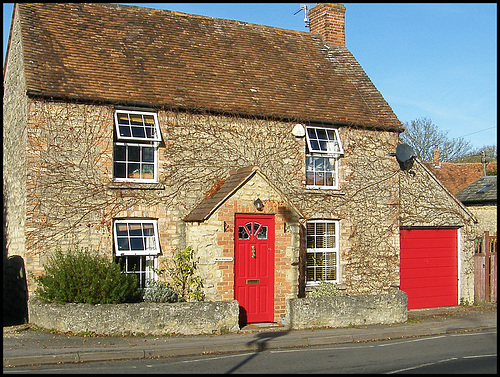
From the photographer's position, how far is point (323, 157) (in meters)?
17.8

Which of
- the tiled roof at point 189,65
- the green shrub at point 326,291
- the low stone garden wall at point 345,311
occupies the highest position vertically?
the tiled roof at point 189,65

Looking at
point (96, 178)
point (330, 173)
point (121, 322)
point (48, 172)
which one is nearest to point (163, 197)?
point (96, 178)

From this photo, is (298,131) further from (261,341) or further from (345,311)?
(261,341)

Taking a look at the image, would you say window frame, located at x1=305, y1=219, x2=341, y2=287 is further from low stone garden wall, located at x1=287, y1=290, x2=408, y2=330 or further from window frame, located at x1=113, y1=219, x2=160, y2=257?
window frame, located at x1=113, y1=219, x2=160, y2=257

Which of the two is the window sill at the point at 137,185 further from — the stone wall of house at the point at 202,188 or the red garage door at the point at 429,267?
the red garage door at the point at 429,267

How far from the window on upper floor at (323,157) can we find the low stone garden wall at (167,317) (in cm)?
410

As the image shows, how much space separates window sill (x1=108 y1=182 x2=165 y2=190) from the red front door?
216 centimetres

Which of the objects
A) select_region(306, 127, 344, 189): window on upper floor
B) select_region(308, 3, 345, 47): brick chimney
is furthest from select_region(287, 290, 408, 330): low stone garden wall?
select_region(308, 3, 345, 47): brick chimney

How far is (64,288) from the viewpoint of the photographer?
13062 mm

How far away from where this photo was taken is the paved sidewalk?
35.7 feet

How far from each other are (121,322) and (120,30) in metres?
8.54

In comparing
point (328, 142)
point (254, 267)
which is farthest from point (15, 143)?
point (328, 142)

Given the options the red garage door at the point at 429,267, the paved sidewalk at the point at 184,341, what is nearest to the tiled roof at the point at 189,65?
the red garage door at the point at 429,267

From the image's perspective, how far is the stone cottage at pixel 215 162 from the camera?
48.2ft
